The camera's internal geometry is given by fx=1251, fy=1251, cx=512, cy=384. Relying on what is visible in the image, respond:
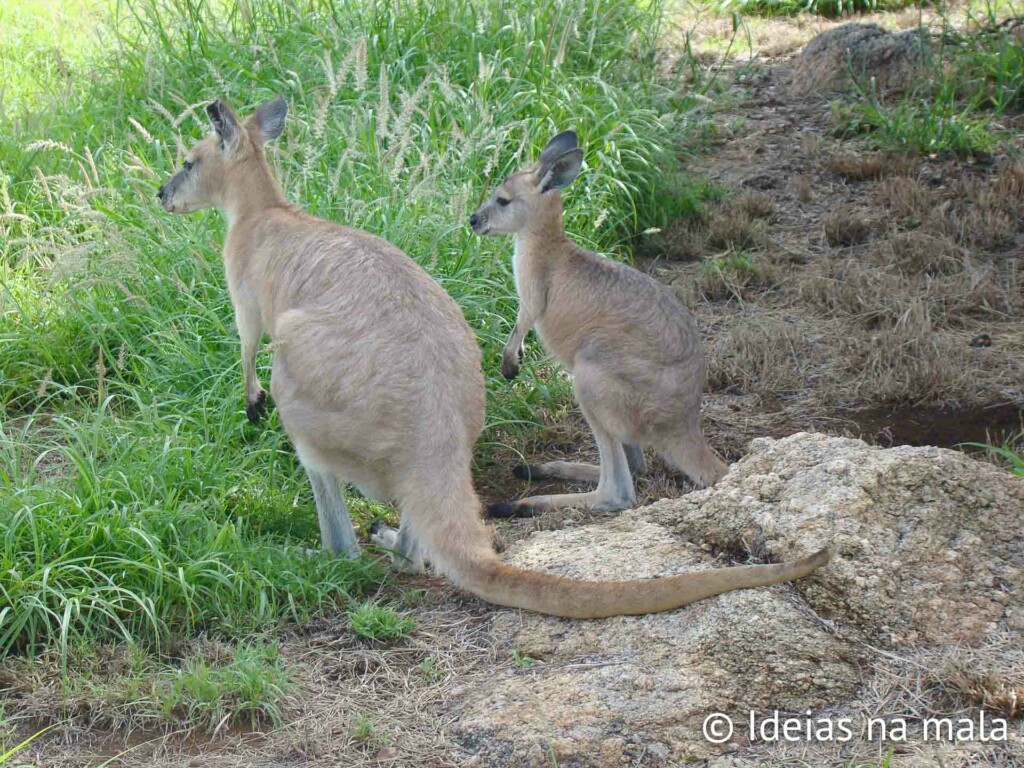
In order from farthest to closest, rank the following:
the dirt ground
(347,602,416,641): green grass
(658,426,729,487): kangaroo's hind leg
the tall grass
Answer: (658,426,729,487): kangaroo's hind leg → the tall grass → (347,602,416,641): green grass → the dirt ground

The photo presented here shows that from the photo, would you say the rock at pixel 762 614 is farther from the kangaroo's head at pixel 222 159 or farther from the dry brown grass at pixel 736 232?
the dry brown grass at pixel 736 232

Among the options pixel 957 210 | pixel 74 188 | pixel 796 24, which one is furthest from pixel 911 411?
pixel 796 24

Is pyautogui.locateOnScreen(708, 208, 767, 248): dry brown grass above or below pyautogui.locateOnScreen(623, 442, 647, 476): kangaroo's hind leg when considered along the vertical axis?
above

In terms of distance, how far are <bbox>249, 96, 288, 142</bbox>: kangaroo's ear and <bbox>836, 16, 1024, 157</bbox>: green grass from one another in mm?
4768

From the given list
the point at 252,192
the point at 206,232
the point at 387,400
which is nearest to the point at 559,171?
the point at 252,192

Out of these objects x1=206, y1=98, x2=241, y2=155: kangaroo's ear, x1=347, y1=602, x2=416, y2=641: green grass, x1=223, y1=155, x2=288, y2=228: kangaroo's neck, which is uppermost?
x1=206, y1=98, x2=241, y2=155: kangaroo's ear

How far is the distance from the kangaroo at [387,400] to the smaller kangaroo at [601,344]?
816mm

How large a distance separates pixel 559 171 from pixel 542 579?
2.72m

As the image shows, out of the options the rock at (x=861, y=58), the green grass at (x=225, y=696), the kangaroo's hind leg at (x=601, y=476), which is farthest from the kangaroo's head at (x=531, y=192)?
the rock at (x=861, y=58)

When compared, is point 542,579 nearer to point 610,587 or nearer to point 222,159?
point 610,587

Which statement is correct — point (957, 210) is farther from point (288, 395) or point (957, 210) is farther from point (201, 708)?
point (201, 708)

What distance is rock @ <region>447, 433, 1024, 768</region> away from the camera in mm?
3670

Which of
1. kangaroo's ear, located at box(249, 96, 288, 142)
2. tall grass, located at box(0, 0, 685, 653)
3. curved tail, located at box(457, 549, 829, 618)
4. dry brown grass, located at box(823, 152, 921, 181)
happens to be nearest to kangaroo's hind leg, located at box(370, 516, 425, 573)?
tall grass, located at box(0, 0, 685, 653)

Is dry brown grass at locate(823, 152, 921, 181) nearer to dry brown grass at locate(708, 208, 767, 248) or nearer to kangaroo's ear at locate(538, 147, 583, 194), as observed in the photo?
dry brown grass at locate(708, 208, 767, 248)
